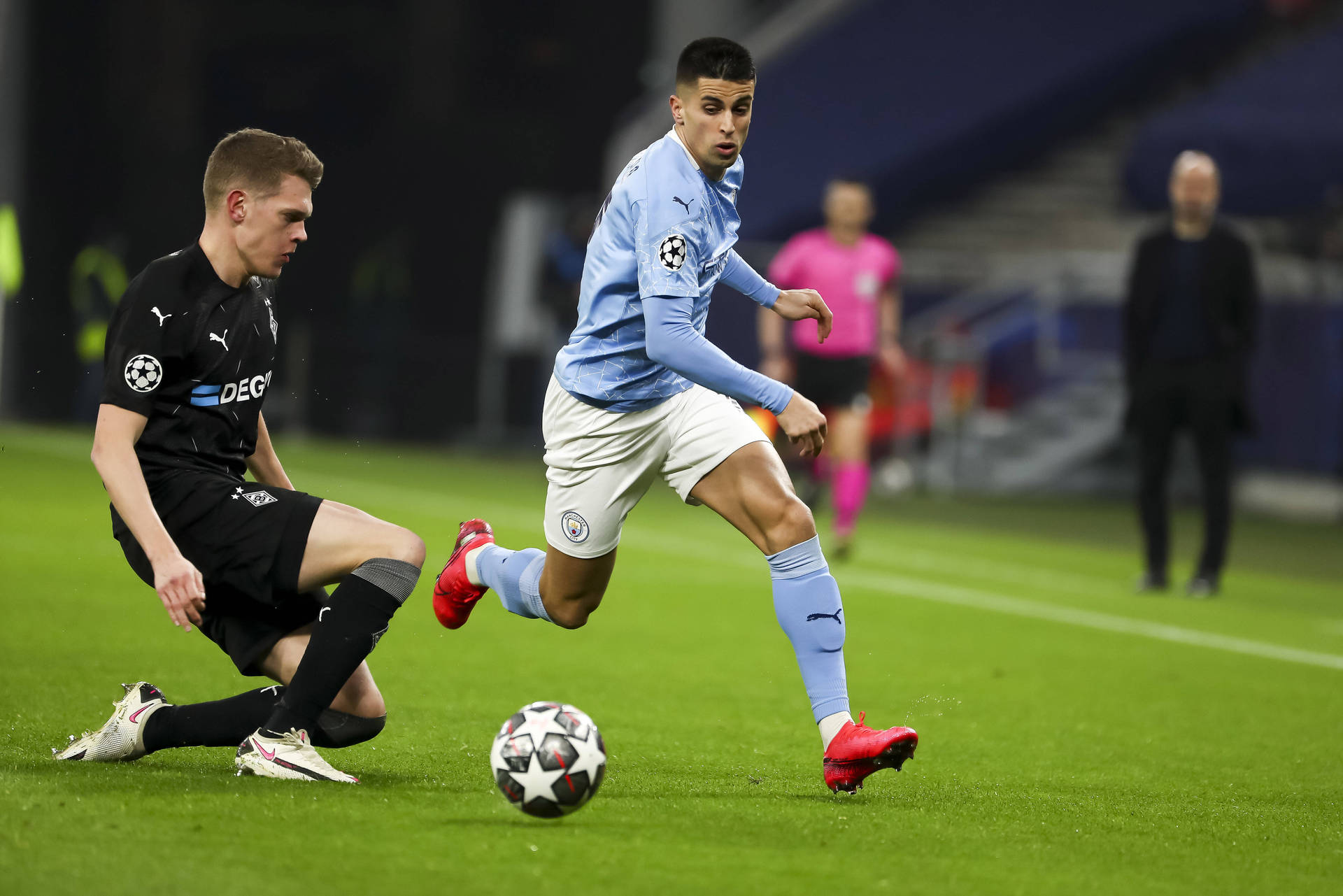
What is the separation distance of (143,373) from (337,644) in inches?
29.7

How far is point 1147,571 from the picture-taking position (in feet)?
32.6

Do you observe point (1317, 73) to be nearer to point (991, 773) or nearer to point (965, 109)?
point (965, 109)

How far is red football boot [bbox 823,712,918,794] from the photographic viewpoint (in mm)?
4355

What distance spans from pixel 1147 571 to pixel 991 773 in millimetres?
5211

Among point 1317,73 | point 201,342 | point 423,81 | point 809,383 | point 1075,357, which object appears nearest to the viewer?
point 201,342

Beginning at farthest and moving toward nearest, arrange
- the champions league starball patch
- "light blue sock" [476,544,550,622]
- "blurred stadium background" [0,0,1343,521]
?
"blurred stadium background" [0,0,1343,521]
"light blue sock" [476,544,550,622]
the champions league starball patch

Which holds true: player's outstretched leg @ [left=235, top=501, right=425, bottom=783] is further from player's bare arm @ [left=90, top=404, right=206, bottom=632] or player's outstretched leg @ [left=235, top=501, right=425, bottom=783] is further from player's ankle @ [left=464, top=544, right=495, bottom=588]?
player's ankle @ [left=464, top=544, right=495, bottom=588]

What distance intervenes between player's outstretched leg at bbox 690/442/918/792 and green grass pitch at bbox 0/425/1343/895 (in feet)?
0.87

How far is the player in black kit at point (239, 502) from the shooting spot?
4.28 metres

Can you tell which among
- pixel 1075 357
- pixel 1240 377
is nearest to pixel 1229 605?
pixel 1240 377

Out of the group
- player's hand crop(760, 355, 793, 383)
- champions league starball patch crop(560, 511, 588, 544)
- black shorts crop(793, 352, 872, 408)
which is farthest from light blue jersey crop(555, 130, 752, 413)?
black shorts crop(793, 352, 872, 408)

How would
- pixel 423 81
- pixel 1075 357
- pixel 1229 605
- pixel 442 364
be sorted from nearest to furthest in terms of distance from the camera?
pixel 1229 605 < pixel 1075 357 < pixel 442 364 < pixel 423 81

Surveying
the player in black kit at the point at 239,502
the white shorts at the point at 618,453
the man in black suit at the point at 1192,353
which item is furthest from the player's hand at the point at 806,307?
the man in black suit at the point at 1192,353

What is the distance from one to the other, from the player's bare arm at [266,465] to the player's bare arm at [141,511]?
1.60 feet
